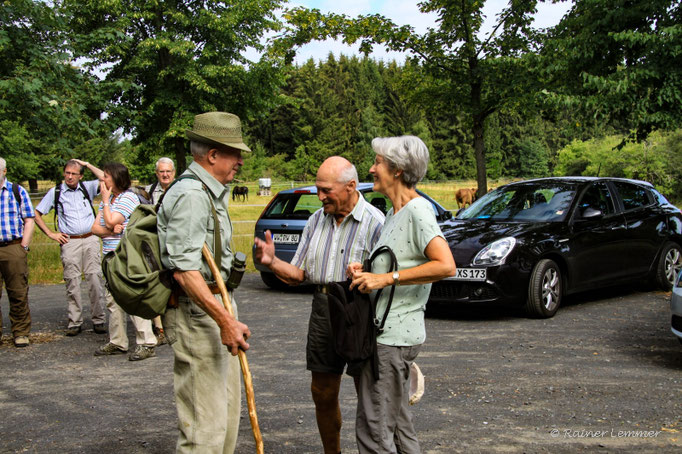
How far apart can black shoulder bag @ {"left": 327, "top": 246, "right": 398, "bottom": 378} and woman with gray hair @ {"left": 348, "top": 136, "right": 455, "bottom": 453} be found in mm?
38

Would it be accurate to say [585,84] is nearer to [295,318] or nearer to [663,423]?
[295,318]

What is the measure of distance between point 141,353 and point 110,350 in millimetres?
471

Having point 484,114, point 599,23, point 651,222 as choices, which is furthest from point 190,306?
point 484,114

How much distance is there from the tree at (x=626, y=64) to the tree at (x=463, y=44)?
1.78 metres

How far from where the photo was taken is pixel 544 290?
26.7 feet

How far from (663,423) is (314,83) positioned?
287 ft

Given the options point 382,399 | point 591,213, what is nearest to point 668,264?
point 591,213

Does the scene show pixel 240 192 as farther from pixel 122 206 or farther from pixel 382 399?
pixel 382 399

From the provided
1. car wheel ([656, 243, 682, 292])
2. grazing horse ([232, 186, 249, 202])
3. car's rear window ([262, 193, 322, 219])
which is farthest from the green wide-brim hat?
grazing horse ([232, 186, 249, 202])

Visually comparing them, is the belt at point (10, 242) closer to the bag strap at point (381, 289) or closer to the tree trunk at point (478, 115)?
the bag strap at point (381, 289)

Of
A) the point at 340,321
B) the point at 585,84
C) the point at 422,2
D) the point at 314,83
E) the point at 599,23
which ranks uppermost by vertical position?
Result: the point at 314,83

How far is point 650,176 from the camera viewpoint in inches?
1388

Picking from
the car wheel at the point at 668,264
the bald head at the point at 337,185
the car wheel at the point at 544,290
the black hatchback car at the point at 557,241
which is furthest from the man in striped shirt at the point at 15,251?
the car wheel at the point at 668,264

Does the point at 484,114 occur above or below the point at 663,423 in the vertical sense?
above
